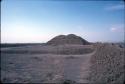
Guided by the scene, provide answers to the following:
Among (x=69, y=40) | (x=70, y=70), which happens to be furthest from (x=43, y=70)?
(x=69, y=40)

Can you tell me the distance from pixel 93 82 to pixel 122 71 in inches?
93.6

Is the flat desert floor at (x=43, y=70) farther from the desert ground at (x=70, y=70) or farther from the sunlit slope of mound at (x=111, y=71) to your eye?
the sunlit slope of mound at (x=111, y=71)

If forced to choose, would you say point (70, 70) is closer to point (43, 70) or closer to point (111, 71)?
point (43, 70)

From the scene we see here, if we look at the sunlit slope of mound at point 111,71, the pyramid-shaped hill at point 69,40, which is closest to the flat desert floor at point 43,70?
the sunlit slope of mound at point 111,71

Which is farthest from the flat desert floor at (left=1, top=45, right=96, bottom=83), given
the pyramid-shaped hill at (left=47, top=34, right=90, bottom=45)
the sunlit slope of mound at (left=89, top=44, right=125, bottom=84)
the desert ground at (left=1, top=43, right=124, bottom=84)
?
the pyramid-shaped hill at (left=47, top=34, right=90, bottom=45)

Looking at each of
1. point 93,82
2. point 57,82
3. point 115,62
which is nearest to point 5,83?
point 57,82

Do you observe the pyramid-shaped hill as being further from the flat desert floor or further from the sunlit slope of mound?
the sunlit slope of mound

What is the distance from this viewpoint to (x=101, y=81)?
42.5 ft

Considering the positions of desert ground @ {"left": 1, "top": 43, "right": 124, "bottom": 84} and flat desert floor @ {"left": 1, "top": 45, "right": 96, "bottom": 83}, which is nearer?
desert ground @ {"left": 1, "top": 43, "right": 124, "bottom": 84}

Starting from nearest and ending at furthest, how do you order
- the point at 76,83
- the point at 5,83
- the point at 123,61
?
1. the point at 5,83
2. the point at 76,83
3. the point at 123,61

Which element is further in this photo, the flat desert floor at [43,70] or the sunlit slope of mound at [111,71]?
the flat desert floor at [43,70]

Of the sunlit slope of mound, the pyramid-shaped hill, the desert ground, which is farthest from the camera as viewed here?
the pyramid-shaped hill

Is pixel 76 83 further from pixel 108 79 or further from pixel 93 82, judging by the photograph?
pixel 108 79

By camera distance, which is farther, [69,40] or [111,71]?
[69,40]
